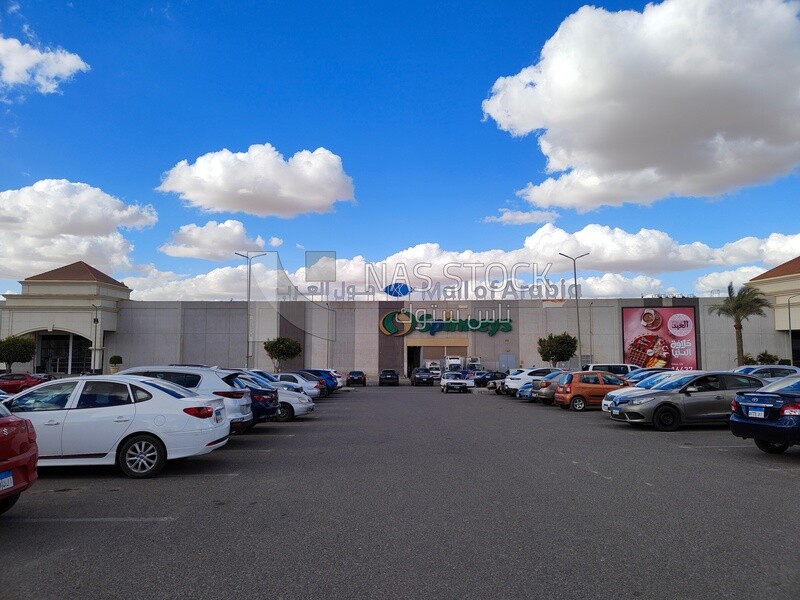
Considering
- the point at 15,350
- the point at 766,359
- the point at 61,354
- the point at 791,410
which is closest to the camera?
the point at 791,410

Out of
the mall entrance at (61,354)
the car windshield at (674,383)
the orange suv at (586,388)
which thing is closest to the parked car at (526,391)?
the orange suv at (586,388)

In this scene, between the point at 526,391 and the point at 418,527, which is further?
the point at 526,391

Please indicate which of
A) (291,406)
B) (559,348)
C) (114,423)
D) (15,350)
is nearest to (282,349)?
(15,350)

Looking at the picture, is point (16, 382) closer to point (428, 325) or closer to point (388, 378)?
point (388, 378)

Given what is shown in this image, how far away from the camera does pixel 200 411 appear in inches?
399

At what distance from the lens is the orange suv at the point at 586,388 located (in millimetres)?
23984

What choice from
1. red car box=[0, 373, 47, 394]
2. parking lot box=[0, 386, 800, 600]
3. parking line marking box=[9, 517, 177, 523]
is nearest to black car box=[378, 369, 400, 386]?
red car box=[0, 373, 47, 394]

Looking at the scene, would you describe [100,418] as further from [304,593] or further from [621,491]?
[621,491]

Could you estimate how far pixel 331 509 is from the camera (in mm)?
7840

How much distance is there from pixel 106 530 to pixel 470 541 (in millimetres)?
3838

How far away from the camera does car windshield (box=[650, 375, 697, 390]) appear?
16798mm

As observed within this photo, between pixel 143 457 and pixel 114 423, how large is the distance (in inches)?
26.2

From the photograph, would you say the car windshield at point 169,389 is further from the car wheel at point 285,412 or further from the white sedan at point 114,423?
the car wheel at point 285,412

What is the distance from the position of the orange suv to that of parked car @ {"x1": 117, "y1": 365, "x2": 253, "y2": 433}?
1375 centimetres
